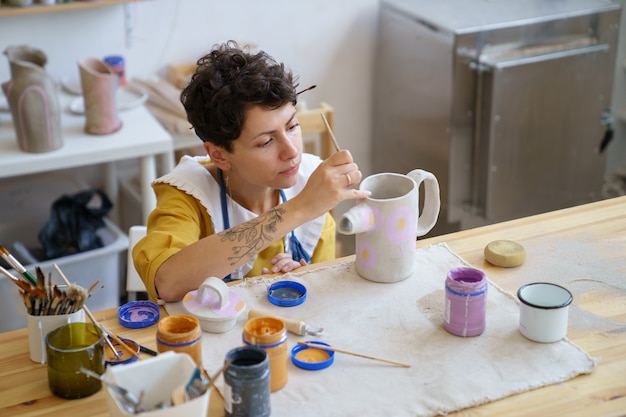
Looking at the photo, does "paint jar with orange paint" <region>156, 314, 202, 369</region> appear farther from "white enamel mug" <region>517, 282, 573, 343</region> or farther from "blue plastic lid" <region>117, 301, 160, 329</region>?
"white enamel mug" <region>517, 282, 573, 343</region>

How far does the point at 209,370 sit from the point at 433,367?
0.34 metres

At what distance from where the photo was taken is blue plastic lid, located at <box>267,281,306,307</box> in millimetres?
1480

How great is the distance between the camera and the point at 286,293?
1522 millimetres

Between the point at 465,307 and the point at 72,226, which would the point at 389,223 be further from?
the point at 72,226

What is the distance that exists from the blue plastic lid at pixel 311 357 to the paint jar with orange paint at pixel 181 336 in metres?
0.15

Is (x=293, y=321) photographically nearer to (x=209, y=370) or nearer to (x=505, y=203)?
(x=209, y=370)

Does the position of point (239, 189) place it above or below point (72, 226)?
above

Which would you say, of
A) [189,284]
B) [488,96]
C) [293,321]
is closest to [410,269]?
[293,321]

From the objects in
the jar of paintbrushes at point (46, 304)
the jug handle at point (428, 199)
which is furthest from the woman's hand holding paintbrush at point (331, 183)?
the jar of paintbrushes at point (46, 304)

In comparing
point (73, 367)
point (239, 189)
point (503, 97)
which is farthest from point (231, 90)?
point (503, 97)

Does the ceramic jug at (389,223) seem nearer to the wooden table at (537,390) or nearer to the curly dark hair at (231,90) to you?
the wooden table at (537,390)

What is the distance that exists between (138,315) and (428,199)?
0.58 metres

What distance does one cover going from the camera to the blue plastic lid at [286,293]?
1.48 meters

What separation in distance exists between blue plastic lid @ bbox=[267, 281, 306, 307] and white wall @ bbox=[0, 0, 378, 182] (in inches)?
69.0
